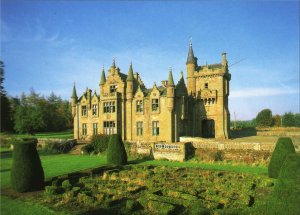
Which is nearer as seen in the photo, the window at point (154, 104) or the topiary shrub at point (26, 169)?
the topiary shrub at point (26, 169)

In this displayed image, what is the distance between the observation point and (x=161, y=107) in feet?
113

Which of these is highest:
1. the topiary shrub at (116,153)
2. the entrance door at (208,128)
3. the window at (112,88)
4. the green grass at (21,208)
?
the window at (112,88)

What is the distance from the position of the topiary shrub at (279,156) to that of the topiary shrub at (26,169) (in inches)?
Answer: 680

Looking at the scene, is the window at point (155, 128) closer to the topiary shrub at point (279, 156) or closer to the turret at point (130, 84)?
the turret at point (130, 84)

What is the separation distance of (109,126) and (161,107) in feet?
33.2

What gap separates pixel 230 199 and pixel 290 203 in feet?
13.1

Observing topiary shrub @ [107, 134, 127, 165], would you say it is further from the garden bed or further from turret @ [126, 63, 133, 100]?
turret @ [126, 63, 133, 100]

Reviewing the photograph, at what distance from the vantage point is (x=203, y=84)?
40.2 metres

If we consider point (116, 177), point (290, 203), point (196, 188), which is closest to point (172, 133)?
point (116, 177)

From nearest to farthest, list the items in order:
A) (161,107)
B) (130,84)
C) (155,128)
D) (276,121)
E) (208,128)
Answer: (161,107) → (155,128) → (130,84) → (208,128) → (276,121)

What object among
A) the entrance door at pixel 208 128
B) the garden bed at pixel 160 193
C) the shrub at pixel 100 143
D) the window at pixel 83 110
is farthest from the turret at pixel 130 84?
Answer: the garden bed at pixel 160 193

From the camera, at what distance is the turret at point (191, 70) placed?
41188 millimetres

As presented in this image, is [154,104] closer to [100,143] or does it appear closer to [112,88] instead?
[112,88]

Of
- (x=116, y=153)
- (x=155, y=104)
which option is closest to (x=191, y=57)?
(x=155, y=104)
